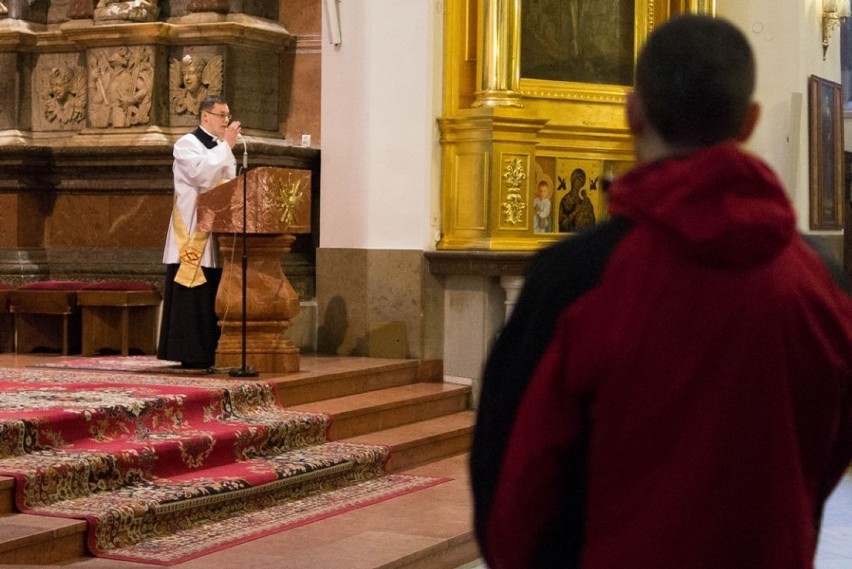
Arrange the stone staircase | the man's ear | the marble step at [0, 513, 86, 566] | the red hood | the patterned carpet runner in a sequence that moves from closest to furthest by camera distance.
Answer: the red hood < the man's ear < the marble step at [0, 513, 86, 566] < the stone staircase < the patterned carpet runner

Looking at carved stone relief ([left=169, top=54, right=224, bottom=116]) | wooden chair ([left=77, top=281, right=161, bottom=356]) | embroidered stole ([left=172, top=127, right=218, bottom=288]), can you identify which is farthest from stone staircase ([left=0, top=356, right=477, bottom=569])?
carved stone relief ([left=169, top=54, right=224, bottom=116])

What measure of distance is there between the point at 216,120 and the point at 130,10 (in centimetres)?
196

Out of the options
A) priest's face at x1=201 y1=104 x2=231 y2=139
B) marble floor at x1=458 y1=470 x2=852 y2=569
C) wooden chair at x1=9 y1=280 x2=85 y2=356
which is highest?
priest's face at x1=201 y1=104 x2=231 y2=139

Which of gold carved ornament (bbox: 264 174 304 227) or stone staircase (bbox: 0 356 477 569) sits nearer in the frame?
stone staircase (bbox: 0 356 477 569)

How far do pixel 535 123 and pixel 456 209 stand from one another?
2.49ft

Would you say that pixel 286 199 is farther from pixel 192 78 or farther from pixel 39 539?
pixel 39 539

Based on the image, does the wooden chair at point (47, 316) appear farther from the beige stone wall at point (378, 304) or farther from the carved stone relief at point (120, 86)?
the beige stone wall at point (378, 304)

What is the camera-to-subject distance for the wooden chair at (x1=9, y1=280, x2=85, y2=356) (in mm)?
8711

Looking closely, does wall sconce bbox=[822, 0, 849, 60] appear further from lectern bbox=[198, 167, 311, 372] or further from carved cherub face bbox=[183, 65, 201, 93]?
lectern bbox=[198, 167, 311, 372]

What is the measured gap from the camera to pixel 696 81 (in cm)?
173

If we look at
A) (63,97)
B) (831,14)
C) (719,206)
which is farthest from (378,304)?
(719,206)

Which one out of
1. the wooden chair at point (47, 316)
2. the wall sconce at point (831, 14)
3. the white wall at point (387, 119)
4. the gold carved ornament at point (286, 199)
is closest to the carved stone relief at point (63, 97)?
the wooden chair at point (47, 316)

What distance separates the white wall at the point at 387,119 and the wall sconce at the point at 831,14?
3368 mm

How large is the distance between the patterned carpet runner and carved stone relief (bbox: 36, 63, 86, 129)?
269 cm
